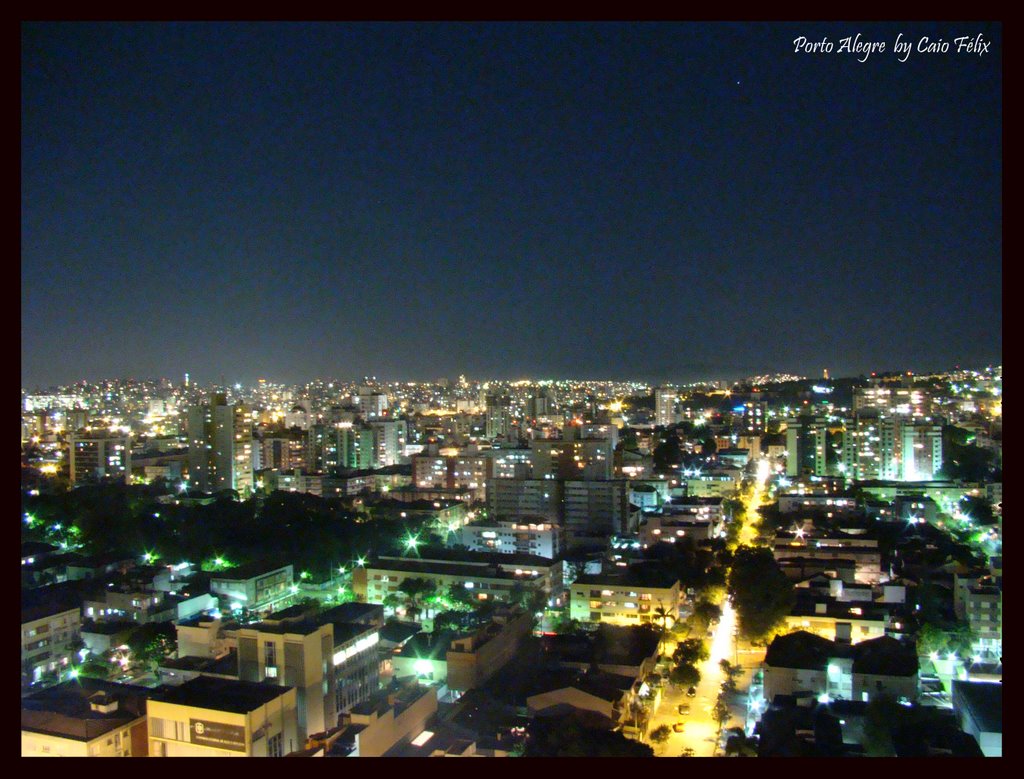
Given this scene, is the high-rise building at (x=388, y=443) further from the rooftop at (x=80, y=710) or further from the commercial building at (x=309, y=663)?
the rooftop at (x=80, y=710)

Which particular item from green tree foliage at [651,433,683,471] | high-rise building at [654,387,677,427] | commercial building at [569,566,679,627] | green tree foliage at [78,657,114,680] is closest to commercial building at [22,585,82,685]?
green tree foliage at [78,657,114,680]

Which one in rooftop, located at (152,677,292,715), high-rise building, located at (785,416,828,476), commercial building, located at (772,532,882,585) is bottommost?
commercial building, located at (772,532,882,585)

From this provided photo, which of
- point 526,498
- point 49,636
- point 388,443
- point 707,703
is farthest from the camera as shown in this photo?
point 388,443

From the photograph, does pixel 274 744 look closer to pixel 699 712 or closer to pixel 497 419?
pixel 699 712

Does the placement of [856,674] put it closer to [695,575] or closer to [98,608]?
[695,575]

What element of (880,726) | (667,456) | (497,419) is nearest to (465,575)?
(880,726)

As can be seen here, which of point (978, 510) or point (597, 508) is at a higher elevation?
point (978, 510)

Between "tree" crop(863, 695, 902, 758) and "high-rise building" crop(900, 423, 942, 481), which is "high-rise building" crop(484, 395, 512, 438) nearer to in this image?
"high-rise building" crop(900, 423, 942, 481)
